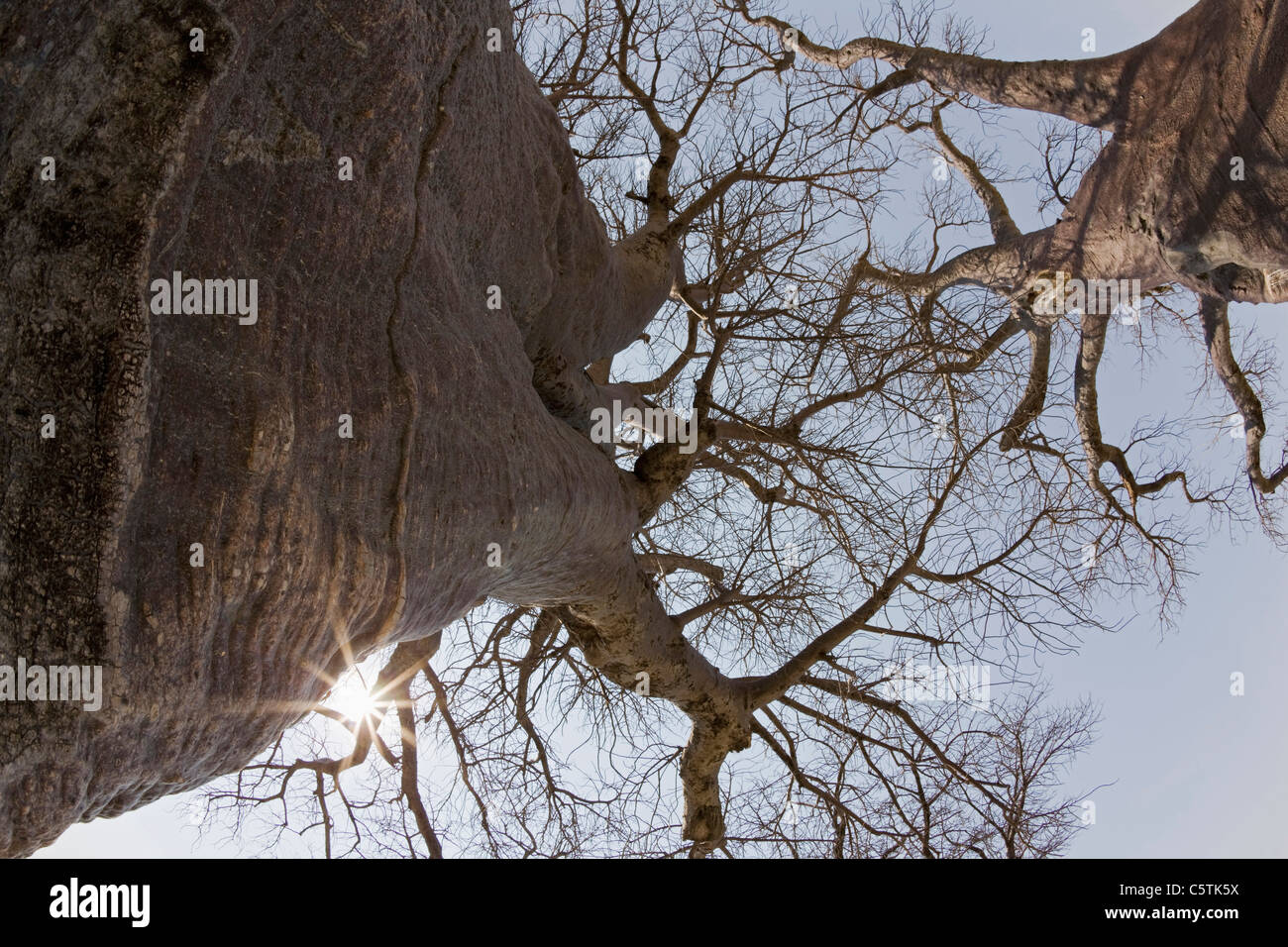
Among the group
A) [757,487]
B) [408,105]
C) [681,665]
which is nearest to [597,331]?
[757,487]

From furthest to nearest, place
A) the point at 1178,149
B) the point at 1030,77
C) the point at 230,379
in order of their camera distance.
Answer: the point at 1030,77 → the point at 1178,149 → the point at 230,379

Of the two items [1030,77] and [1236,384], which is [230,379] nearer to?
[1030,77]

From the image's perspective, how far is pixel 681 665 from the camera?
462 cm

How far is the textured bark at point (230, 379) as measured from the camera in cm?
148

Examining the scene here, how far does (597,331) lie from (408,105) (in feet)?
6.94

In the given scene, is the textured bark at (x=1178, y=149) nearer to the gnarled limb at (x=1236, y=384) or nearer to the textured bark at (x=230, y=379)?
the gnarled limb at (x=1236, y=384)

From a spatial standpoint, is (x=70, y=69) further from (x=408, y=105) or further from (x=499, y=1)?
(x=499, y=1)

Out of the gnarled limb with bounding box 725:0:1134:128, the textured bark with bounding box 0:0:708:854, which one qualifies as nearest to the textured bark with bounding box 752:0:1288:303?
the gnarled limb with bounding box 725:0:1134:128

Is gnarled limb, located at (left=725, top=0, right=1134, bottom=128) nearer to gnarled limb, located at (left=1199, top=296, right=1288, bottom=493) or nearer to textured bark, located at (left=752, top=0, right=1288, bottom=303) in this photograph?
textured bark, located at (left=752, top=0, right=1288, bottom=303)

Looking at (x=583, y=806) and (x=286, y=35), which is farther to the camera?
(x=583, y=806)

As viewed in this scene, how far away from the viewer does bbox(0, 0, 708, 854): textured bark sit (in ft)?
4.85

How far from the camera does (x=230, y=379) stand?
5.63 ft

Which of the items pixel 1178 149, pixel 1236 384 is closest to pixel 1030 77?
pixel 1178 149

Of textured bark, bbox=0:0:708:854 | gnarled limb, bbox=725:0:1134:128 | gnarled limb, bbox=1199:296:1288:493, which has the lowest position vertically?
textured bark, bbox=0:0:708:854
